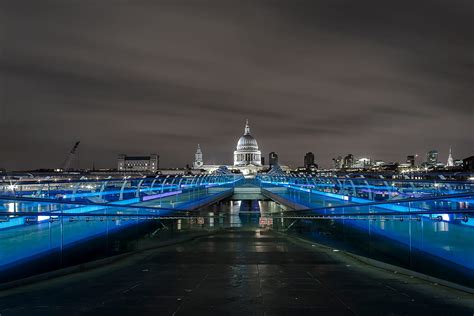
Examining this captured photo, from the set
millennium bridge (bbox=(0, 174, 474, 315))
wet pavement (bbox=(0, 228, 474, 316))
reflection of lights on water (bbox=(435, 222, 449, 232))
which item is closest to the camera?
wet pavement (bbox=(0, 228, 474, 316))

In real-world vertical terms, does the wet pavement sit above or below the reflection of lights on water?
below

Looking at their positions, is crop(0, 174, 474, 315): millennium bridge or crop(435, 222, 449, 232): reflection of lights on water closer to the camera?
crop(0, 174, 474, 315): millennium bridge

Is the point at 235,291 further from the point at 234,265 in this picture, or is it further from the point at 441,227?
the point at 441,227

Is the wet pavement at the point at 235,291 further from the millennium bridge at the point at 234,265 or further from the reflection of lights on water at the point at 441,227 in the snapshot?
the reflection of lights on water at the point at 441,227

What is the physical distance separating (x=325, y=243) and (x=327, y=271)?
5604mm

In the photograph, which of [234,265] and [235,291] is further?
[234,265]

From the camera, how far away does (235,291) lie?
7141 millimetres

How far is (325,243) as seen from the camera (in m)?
14.5

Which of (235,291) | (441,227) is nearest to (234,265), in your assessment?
(235,291)

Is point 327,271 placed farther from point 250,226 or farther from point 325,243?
point 250,226

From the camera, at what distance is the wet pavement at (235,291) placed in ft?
19.9

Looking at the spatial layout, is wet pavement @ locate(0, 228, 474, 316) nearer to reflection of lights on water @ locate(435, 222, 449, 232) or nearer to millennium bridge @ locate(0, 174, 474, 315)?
millennium bridge @ locate(0, 174, 474, 315)

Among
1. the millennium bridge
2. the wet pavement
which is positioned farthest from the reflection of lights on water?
the wet pavement

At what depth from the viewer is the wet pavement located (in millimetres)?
6070
